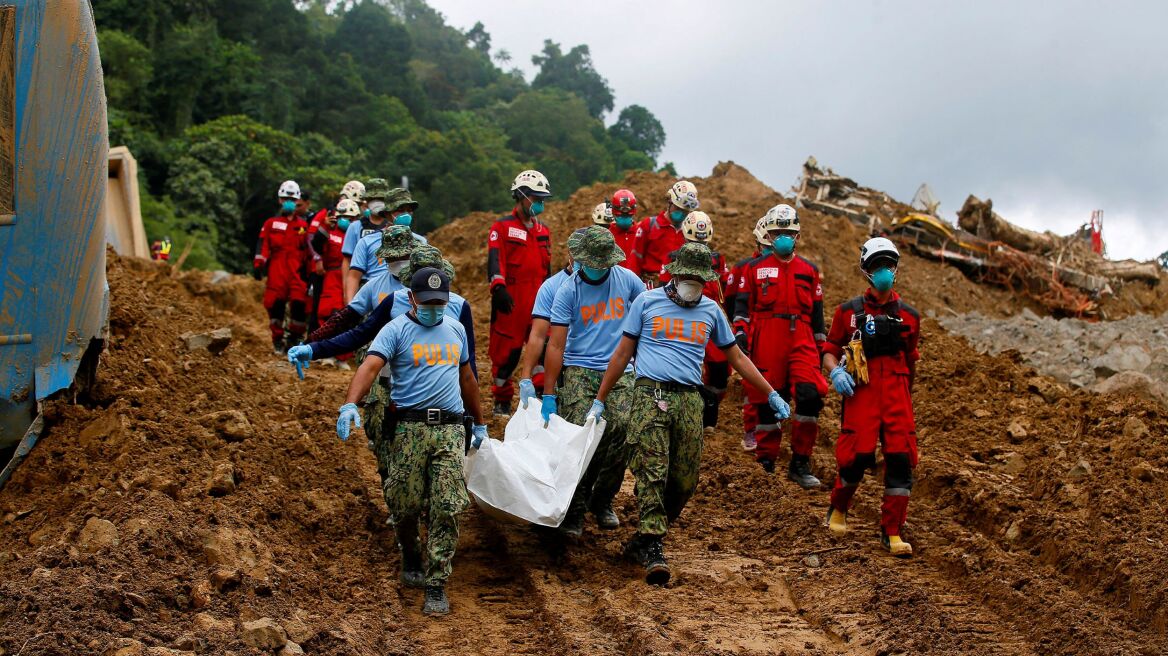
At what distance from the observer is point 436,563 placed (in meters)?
6.92

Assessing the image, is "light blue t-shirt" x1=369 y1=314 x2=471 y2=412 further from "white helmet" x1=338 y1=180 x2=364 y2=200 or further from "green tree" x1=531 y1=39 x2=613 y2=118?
"green tree" x1=531 y1=39 x2=613 y2=118

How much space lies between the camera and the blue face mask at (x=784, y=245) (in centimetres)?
970

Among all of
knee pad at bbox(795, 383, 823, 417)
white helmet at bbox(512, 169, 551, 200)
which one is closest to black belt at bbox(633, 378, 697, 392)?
knee pad at bbox(795, 383, 823, 417)

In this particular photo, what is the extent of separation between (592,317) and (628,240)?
329 cm

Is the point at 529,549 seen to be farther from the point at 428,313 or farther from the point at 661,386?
the point at 428,313

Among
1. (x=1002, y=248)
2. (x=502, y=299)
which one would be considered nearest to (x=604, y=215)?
(x=502, y=299)

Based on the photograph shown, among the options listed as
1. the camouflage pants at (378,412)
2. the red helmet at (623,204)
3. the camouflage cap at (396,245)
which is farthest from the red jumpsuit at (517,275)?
the camouflage pants at (378,412)

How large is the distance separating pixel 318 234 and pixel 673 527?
6733 millimetres

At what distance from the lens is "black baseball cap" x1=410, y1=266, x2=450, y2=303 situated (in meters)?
6.98

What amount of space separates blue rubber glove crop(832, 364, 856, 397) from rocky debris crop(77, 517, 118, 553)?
4562mm

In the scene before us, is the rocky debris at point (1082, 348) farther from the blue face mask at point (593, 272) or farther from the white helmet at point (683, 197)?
the blue face mask at point (593, 272)

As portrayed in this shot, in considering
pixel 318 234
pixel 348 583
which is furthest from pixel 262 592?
pixel 318 234

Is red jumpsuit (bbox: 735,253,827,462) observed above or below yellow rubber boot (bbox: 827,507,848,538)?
above

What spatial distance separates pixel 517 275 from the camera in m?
10.7
